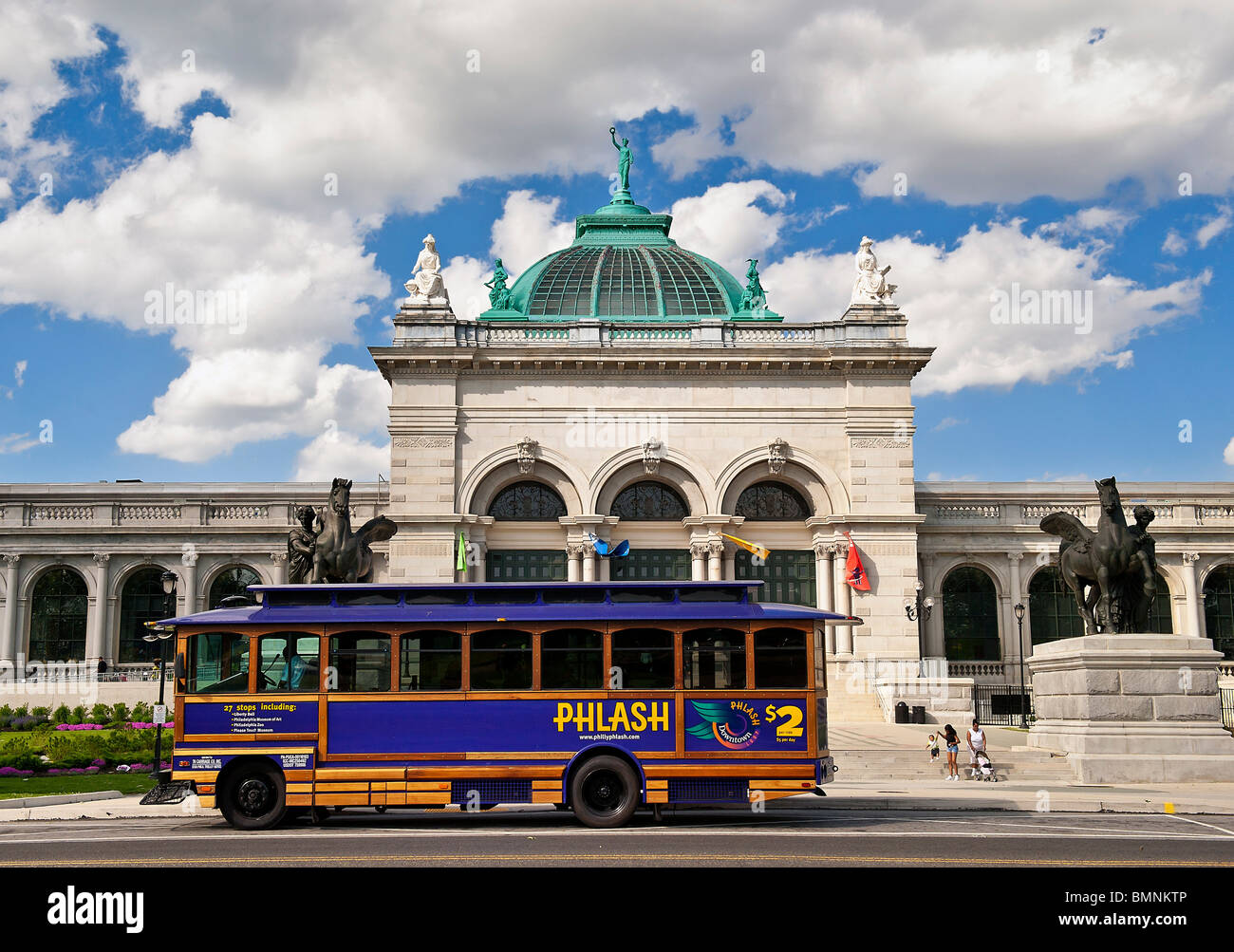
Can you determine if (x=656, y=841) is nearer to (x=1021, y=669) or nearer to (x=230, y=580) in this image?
(x=1021, y=669)

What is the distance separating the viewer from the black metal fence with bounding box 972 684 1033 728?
42459 mm

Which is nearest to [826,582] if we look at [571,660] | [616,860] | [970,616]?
[970,616]

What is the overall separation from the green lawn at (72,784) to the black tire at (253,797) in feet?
23.7

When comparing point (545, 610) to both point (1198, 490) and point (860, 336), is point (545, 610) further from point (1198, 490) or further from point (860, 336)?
point (1198, 490)

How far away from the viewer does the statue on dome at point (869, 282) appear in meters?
45.1

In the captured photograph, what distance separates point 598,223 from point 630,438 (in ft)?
45.2

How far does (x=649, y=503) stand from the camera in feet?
146

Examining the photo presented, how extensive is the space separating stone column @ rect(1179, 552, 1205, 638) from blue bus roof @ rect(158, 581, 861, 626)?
33.9 m

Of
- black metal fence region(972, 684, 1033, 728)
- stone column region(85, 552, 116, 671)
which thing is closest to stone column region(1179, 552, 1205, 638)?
black metal fence region(972, 684, 1033, 728)

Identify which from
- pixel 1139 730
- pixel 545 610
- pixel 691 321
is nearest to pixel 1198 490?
pixel 691 321

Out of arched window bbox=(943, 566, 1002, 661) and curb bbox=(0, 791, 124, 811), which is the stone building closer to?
arched window bbox=(943, 566, 1002, 661)

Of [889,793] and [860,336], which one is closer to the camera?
[889,793]

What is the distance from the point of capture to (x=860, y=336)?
146 feet

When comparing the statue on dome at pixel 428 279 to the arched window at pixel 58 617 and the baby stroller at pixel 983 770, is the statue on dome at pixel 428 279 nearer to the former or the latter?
the arched window at pixel 58 617
